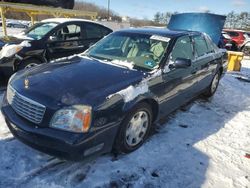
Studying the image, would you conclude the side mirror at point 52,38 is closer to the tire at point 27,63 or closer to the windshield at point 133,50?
the tire at point 27,63

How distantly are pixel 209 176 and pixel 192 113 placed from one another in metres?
2.06

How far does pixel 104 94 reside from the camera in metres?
2.87

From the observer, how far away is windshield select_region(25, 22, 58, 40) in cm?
633

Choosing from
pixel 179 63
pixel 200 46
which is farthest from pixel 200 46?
pixel 179 63

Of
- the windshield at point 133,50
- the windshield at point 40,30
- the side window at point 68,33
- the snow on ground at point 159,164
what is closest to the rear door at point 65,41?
the side window at point 68,33

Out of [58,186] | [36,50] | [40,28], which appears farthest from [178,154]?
[40,28]

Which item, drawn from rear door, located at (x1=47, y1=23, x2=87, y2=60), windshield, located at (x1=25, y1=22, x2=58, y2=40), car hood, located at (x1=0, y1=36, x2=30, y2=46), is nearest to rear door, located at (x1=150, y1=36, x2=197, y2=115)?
rear door, located at (x1=47, y1=23, x2=87, y2=60)

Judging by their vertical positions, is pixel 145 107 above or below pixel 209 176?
above

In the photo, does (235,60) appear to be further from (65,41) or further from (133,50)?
(133,50)

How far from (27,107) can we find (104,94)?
85 cm

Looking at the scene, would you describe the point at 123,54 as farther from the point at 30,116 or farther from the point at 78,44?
the point at 78,44

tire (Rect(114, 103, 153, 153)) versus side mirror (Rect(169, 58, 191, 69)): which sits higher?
side mirror (Rect(169, 58, 191, 69))

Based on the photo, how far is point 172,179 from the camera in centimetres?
304

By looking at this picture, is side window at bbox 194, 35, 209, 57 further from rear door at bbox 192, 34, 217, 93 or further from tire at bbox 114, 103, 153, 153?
tire at bbox 114, 103, 153, 153
